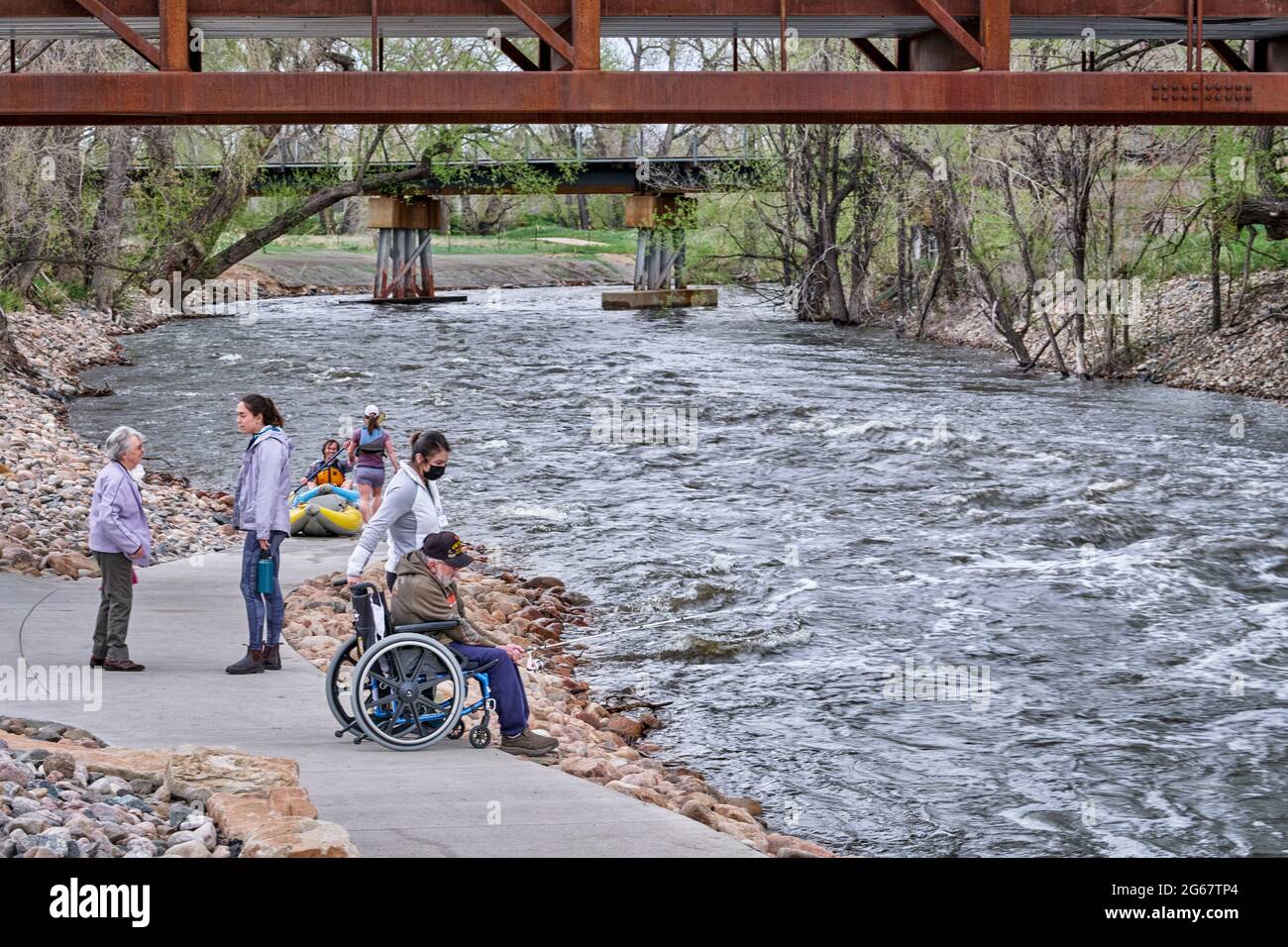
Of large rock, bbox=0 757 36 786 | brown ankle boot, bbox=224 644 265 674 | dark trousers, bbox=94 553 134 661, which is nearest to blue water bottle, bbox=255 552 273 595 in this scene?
brown ankle boot, bbox=224 644 265 674

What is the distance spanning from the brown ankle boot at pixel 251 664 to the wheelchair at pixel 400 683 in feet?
5.56

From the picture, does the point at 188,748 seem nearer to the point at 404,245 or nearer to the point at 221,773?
the point at 221,773

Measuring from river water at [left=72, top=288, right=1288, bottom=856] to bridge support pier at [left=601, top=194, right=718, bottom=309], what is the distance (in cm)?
1901

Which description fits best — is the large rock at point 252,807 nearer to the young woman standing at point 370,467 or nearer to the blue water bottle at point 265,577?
the blue water bottle at point 265,577

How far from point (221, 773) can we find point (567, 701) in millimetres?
4470

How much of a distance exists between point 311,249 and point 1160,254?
54636 millimetres

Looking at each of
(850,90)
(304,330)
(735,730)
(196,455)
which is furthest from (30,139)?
(735,730)

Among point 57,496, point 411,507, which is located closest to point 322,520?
point 57,496

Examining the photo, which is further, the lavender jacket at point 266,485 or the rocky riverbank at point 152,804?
the lavender jacket at point 266,485

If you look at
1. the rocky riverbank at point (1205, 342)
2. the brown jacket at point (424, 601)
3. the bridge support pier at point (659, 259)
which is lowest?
the brown jacket at point (424, 601)

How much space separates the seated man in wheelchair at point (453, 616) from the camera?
9141mm

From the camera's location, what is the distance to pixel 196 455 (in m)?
24.5

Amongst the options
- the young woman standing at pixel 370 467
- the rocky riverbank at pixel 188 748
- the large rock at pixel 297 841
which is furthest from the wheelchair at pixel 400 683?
the young woman standing at pixel 370 467

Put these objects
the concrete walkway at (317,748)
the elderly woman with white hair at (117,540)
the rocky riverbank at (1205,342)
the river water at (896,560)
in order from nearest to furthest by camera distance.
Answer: the concrete walkway at (317,748), the river water at (896,560), the elderly woman with white hair at (117,540), the rocky riverbank at (1205,342)
